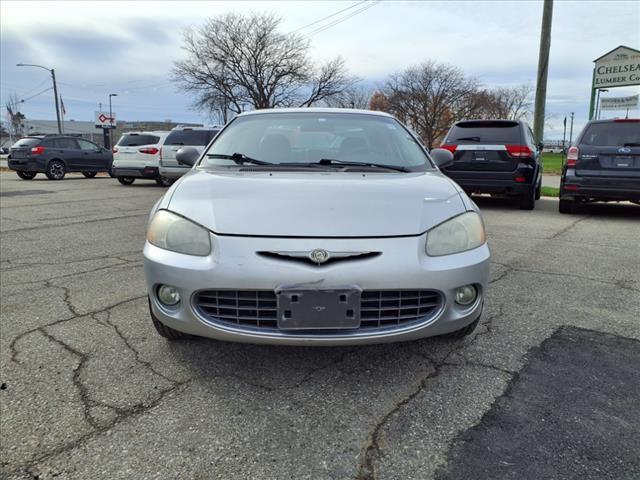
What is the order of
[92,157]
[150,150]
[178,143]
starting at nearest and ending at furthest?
1. [178,143]
2. [150,150]
3. [92,157]

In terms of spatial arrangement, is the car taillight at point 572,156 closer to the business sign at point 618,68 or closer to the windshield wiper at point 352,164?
the windshield wiper at point 352,164

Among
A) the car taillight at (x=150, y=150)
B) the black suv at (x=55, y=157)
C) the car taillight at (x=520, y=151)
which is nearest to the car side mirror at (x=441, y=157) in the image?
the car taillight at (x=520, y=151)

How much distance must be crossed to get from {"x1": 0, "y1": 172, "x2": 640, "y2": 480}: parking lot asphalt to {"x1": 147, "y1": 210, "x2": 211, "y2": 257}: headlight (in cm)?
70

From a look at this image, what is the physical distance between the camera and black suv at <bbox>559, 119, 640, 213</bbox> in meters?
7.21

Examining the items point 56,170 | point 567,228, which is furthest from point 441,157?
point 56,170

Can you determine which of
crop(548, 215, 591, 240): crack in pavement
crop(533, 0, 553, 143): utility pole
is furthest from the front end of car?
crop(533, 0, 553, 143): utility pole

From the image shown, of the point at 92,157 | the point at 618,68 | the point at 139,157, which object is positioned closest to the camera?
the point at 618,68

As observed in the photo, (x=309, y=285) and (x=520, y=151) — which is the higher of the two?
(x=520, y=151)

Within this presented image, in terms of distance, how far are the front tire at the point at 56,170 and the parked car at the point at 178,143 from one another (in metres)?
5.32

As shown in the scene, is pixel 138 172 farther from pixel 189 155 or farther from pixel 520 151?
pixel 189 155

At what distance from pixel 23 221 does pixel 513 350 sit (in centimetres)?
733

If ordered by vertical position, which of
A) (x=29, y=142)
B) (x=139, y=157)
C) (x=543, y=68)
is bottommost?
(x=139, y=157)

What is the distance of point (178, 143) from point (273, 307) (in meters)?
12.0

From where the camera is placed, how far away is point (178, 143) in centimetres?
1320
